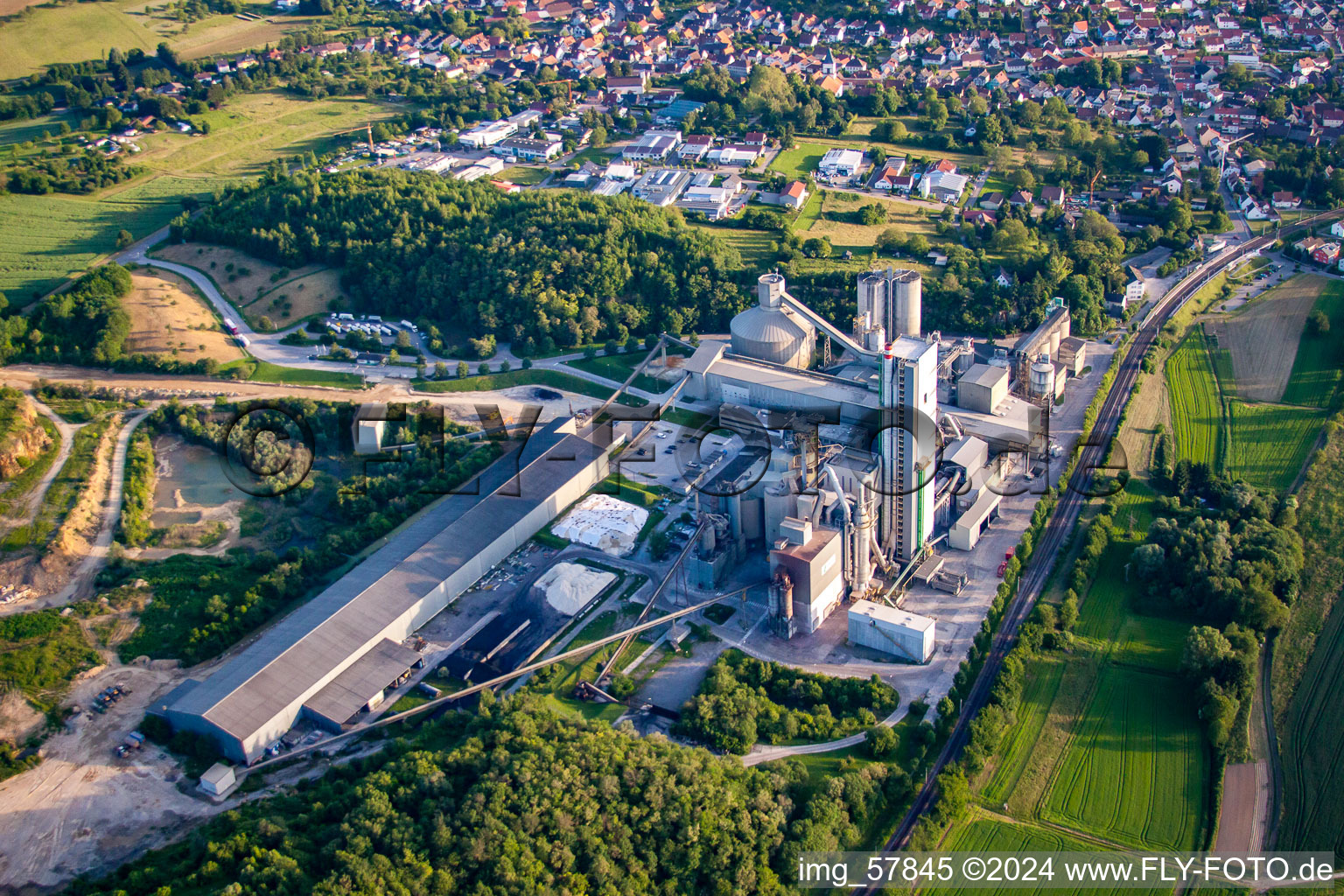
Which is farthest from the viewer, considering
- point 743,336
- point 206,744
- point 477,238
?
point 477,238

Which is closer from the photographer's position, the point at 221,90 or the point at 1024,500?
the point at 1024,500

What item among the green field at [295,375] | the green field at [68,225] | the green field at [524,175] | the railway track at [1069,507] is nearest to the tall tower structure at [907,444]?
the railway track at [1069,507]

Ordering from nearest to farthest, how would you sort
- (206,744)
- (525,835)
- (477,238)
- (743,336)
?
(525,835), (206,744), (743,336), (477,238)

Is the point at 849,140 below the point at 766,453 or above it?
above

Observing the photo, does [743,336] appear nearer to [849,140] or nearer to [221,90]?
[849,140]

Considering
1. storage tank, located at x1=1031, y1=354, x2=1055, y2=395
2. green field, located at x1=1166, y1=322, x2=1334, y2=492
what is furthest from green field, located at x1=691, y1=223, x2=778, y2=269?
green field, located at x1=1166, y1=322, x2=1334, y2=492

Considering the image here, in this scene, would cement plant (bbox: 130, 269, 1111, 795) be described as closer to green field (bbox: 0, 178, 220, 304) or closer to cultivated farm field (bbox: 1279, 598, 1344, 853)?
cultivated farm field (bbox: 1279, 598, 1344, 853)

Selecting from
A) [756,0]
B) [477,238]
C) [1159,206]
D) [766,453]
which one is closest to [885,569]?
[766,453]
